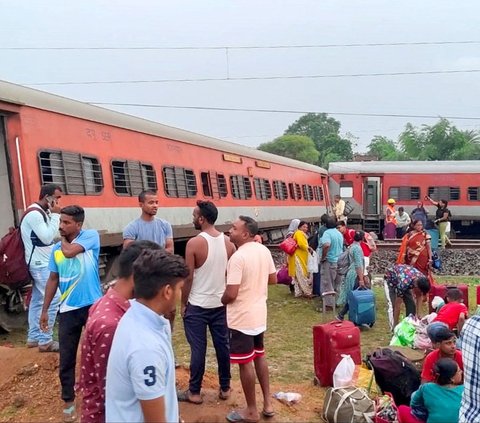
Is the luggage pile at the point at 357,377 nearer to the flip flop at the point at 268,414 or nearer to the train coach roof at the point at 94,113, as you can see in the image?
the flip flop at the point at 268,414

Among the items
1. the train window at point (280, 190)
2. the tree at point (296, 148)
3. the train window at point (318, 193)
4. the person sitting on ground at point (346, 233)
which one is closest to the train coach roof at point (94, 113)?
the train window at point (280, 190)

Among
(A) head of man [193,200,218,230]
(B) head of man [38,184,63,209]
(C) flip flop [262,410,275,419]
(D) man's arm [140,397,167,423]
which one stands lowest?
(C) flip flop [262,410,275,419]

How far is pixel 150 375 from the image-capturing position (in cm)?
235

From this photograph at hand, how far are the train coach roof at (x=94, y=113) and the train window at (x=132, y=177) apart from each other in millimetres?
692

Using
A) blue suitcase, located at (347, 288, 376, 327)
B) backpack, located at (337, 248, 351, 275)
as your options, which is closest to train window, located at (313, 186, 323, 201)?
backpack, located at (337, 248, 351, 275)

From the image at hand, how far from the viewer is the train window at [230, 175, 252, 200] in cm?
1573

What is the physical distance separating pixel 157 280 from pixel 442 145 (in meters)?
47.2

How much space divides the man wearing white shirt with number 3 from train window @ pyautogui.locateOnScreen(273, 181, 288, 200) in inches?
672

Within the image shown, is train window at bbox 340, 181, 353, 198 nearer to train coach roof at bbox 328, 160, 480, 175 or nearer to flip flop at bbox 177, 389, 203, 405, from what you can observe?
Result: train coach roof at bbox 328, 160, 480, 175

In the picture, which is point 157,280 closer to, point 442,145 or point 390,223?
point 390,223

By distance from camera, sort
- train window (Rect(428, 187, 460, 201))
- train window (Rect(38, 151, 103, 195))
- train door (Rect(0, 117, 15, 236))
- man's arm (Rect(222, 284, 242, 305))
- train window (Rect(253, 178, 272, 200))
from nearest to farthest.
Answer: man's arm (Rect(222, 284, 242, 305)) → train door (Rect(0, 117, 15, 236)) → train window (Rect(38, 151, 103, 195)) → train window (Rect(253, 178, 272, 200)) → train window (Rect(428, 187, 460, 201))

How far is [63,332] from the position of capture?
4.65 metres

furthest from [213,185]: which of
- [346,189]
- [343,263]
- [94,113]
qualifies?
[346,189]

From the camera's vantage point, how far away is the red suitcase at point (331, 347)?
18.7 feet
